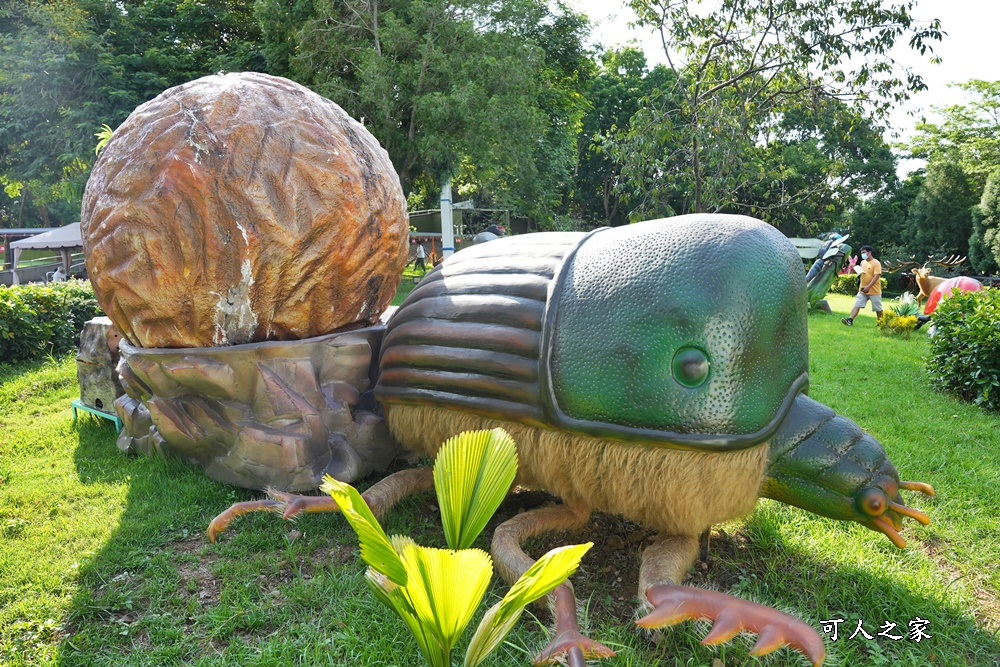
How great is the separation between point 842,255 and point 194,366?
3.39m

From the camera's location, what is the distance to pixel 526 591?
1.50 m

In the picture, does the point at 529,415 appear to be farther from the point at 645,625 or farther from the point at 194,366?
the point at 194,366

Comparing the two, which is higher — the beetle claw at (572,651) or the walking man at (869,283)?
the beetle claw at (572,651)

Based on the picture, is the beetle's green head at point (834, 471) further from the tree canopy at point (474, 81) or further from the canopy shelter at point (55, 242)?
the canopy shelter at point (55, 242)

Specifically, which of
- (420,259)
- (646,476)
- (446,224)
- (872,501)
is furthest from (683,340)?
(420,259)

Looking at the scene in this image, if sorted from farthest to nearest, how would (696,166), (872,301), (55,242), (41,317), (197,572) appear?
1. (55,242)
2. (872,301)
3. (696,166)
4. (41,317)
5. (197,572)


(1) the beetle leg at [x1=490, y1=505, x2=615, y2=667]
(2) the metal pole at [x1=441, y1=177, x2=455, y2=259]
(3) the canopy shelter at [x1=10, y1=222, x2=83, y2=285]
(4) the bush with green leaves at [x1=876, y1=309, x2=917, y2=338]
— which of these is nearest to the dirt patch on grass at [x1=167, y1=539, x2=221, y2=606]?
(1) the beetle leg at [x1=490, y1=505, x2=615, y2=667]

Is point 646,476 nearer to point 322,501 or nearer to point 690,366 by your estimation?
point 690,366

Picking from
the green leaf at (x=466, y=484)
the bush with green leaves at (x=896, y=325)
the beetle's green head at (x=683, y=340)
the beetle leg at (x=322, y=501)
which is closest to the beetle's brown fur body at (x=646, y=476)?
the beetle's green head at (x=683, y=340)

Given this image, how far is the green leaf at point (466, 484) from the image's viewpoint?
1.72m

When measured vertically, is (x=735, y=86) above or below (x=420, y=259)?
above

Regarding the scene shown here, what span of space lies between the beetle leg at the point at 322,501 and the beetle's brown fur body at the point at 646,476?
60cm

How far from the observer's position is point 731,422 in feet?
7.20

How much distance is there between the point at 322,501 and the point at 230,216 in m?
1.38
